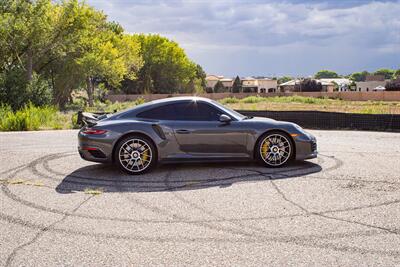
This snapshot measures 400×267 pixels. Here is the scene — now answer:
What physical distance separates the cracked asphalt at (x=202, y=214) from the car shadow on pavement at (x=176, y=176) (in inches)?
0.7

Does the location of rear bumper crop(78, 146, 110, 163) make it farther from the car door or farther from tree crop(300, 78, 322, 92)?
tree crop(300, 78, 322, 92)

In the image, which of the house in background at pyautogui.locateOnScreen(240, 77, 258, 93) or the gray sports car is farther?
the house in background at pyautogui.locateOnScreen(240, 77, 258, 93)

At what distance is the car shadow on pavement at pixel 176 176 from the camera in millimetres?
6590

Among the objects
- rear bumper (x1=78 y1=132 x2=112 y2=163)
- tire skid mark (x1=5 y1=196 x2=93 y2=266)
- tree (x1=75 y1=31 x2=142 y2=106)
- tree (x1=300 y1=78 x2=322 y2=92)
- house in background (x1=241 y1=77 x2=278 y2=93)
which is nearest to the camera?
tire skid mark (x1=5 y1=196 x2=93 y2=266)

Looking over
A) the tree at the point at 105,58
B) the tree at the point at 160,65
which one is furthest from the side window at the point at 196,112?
the tree at the point at 160,65

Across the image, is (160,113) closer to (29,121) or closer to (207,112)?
(207,112)

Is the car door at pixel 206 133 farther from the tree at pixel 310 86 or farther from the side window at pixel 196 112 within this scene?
the tree at pixel 310 86

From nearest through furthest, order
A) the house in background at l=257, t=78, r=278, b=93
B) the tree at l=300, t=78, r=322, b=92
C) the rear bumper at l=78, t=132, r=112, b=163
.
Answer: the rear bumper at l=78, t=132, r=112, b=163 → the tree at l=300, t=78, r=322, b=92 → the house in background at l=257, t=78, r=278, b=93

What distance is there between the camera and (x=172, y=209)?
541 centimetres

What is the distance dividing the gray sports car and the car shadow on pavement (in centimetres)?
23

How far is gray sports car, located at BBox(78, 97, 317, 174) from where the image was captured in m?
7.43

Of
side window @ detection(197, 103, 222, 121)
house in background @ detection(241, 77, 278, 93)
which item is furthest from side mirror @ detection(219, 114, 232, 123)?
house in background @ detection(241, 77, 278, 93)

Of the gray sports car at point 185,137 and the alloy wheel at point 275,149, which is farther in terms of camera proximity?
the alloy wheel at point 275,149

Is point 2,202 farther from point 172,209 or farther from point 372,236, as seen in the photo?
point 372,236
